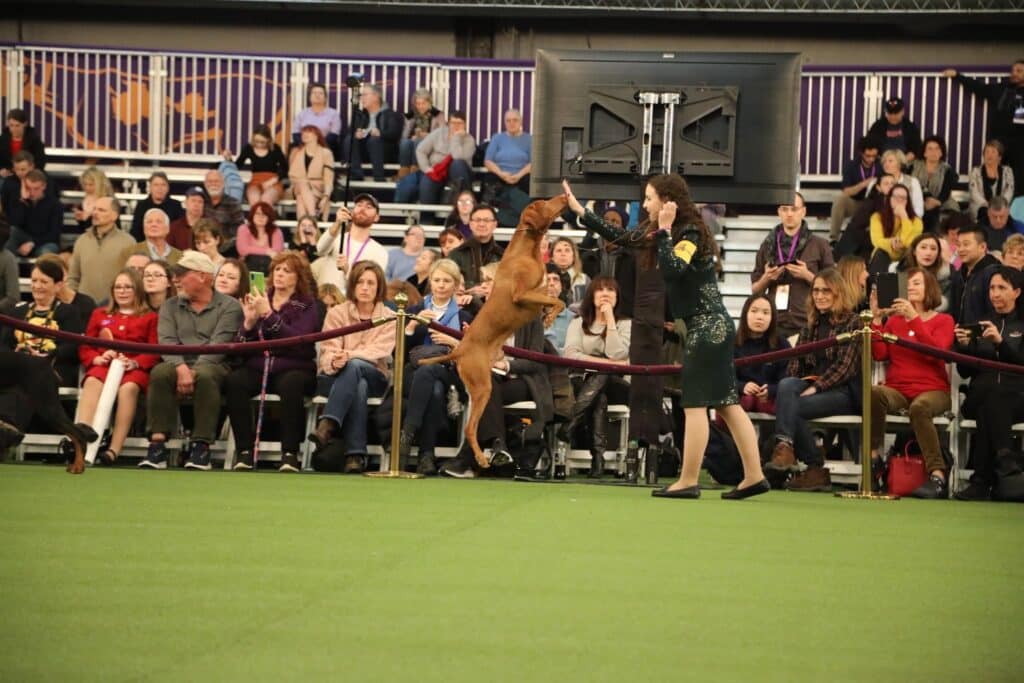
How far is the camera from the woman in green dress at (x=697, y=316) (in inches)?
343

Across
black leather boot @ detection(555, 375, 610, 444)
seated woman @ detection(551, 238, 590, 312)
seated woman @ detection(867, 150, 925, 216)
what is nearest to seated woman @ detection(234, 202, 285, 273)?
seated woman @ detection(551, 238, 590, 312)

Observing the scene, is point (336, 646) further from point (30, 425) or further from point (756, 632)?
point (30, 425)

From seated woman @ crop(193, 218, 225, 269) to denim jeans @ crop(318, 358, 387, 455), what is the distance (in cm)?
294

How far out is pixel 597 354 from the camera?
470 inches

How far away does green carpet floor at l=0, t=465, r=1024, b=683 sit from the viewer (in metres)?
4.23

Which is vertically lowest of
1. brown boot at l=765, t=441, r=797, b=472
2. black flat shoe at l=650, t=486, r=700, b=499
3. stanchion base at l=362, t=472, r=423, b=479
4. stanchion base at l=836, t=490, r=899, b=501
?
stanchion base at l=362, t=472, r=423, b=479

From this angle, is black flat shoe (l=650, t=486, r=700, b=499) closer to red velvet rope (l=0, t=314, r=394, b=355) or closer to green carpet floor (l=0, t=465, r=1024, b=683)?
green carpet floor (l=0, t=465, r=1024, b=683)

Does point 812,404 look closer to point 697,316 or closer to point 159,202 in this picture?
point 697,316

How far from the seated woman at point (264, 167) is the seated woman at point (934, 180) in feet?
23.3

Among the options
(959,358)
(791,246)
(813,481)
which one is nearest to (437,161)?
(791,246)

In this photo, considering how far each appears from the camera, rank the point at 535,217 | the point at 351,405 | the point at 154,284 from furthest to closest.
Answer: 1. the point at 154,284
2. the point at 351,405
3. the point at 535,217

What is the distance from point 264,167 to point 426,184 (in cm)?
192

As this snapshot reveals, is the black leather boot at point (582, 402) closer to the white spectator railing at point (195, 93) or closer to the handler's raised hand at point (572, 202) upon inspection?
the handler's raised hand at point (572, 202)

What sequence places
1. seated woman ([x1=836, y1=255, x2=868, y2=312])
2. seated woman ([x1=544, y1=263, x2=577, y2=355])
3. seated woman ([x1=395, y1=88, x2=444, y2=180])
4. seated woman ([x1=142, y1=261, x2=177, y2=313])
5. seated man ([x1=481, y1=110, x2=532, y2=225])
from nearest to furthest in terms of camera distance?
1. seated woman ([x1=836, y1=255, x2=868, y2=312])
2. seated woman ([x1=142, y1=261, x2=177, y2=313])
3. seated woman ([x1=544, y1=263, x2=577, y2=355])
4. seated man ([x1=481, y1=110, x2=532, y2=225])
5. seated woman ([x1=395, y1=88, x2=444, y2=180])
